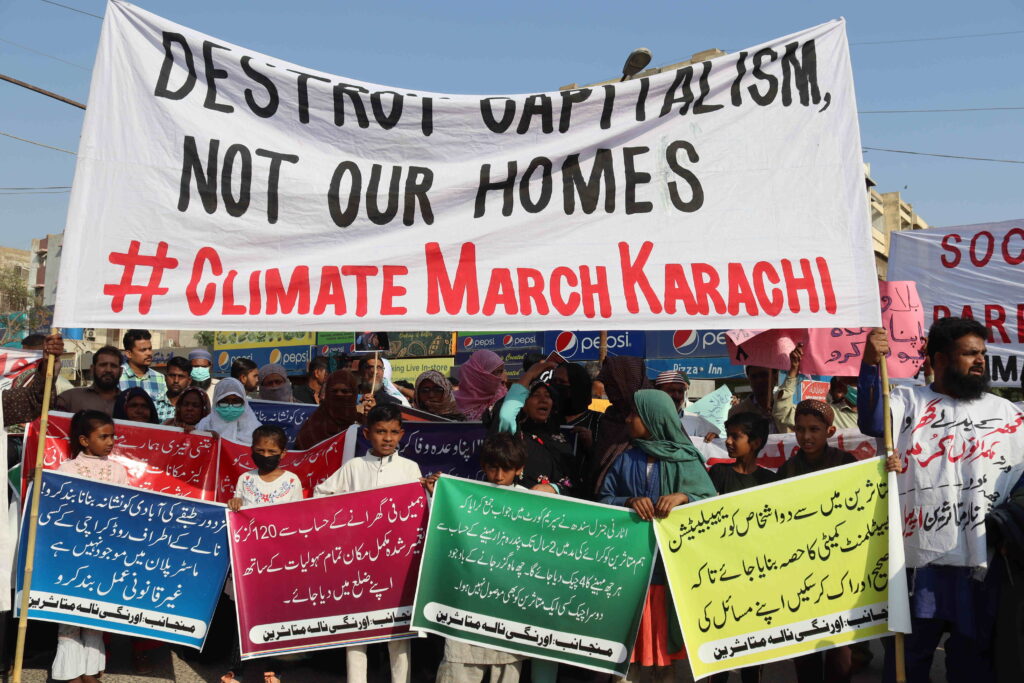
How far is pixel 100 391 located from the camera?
653 cm

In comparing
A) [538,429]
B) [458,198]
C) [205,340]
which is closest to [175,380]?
[538,429]

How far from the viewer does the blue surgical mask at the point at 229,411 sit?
684 cm

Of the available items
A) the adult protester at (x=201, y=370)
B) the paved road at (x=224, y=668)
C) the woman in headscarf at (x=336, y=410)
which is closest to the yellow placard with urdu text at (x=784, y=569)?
the paved road at (x=224, y=668)

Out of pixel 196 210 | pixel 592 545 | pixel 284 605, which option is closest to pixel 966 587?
pixel 592 545

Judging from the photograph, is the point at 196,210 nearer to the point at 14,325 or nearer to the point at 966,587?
the point at 966,587

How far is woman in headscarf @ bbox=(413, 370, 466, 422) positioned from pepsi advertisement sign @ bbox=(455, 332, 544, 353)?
19212 millimetres

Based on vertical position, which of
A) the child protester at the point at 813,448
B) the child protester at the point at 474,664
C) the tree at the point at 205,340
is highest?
the tree at the point at 205,340

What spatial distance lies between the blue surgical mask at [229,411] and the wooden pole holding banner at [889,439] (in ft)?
14.5

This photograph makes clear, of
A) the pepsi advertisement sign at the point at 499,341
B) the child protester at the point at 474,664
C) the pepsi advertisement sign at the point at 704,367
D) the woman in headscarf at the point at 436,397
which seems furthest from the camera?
the pepsi advertisement sign at the point at 499,341

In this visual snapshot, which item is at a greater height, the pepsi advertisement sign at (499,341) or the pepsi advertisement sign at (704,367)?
the pepsi advertisement sign at (499,341)

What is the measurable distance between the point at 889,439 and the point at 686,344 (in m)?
20.6

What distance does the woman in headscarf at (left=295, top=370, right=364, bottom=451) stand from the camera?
20.9 ft

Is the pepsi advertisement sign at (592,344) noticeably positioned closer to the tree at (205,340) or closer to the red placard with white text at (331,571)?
the red placard with white text at (331,571)

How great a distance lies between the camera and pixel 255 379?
29.0 feet
